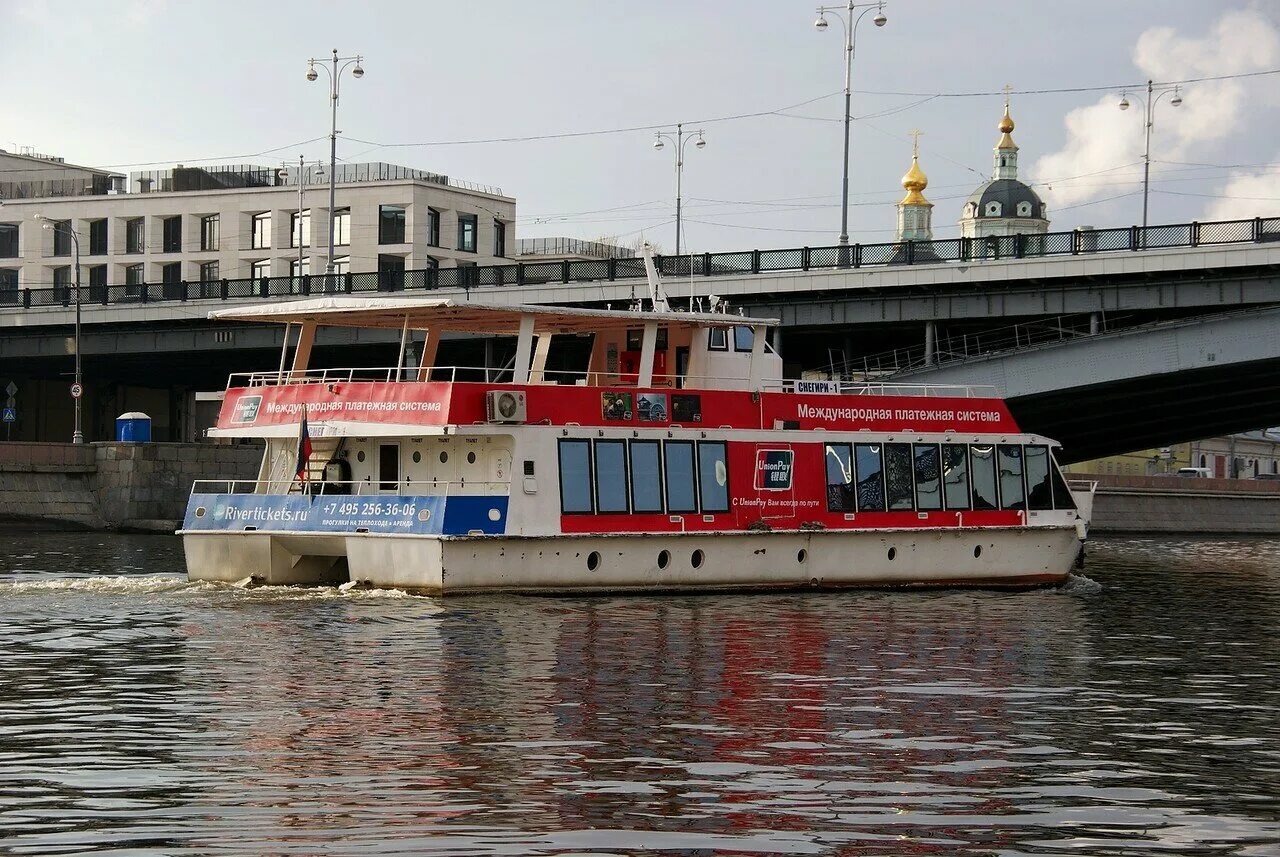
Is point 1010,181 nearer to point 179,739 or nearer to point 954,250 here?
point 954,250

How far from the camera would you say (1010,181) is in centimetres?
17588

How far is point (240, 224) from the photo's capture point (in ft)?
295

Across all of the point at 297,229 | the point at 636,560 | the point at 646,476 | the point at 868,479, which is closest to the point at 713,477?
the point at 646,476

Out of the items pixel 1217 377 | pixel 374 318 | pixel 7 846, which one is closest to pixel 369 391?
pixel 374 318

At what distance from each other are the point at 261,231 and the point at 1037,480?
204ft

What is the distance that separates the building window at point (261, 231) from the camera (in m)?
89.6

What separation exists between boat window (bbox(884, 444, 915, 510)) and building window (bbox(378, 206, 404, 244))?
188 feet

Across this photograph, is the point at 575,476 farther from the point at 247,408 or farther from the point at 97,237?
the point at 97,237

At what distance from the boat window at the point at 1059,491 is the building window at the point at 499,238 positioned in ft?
196

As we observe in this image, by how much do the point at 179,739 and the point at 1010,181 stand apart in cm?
16805

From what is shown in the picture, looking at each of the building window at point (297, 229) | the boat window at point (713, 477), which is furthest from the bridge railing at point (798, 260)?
the building window at point (297, 229)

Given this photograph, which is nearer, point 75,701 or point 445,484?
point 75,701

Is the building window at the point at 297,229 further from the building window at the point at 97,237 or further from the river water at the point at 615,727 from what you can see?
the river water at the point at 615,727

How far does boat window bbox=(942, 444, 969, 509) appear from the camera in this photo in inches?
1296
